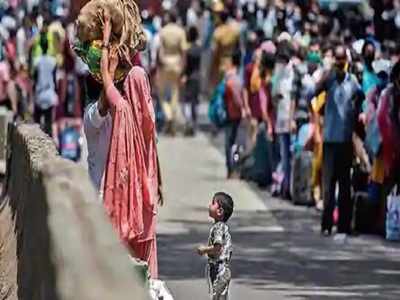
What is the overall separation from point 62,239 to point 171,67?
22.9 m

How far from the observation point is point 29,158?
11.9 m

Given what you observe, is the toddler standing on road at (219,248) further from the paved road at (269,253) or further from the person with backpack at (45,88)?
the person with backpack at (45,88)

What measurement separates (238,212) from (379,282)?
5.41m

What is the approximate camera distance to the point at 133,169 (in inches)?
431

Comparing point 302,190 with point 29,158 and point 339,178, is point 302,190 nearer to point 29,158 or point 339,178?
point 339,178

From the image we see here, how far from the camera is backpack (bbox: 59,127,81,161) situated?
82.6ft

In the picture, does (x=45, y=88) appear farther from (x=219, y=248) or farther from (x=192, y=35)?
(x=219, y=248)

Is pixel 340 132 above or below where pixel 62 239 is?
below

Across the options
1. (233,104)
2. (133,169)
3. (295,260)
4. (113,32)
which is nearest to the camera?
(133,169)

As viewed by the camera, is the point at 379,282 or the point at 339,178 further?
the point at 339,178

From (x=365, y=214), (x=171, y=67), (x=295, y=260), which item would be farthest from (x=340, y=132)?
(x=171, y=67)

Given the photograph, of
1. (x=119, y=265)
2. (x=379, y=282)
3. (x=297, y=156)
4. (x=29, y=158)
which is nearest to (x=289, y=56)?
(x=297, y=156)

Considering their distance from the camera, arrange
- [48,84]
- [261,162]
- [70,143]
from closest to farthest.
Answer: [261,162] < [70,143] < [48,84]

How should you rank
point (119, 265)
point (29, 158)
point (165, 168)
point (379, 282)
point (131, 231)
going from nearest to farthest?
point (119, 265)
point (131, 231)
point (29, 158)
point (379, 282)
point (165, 168)
